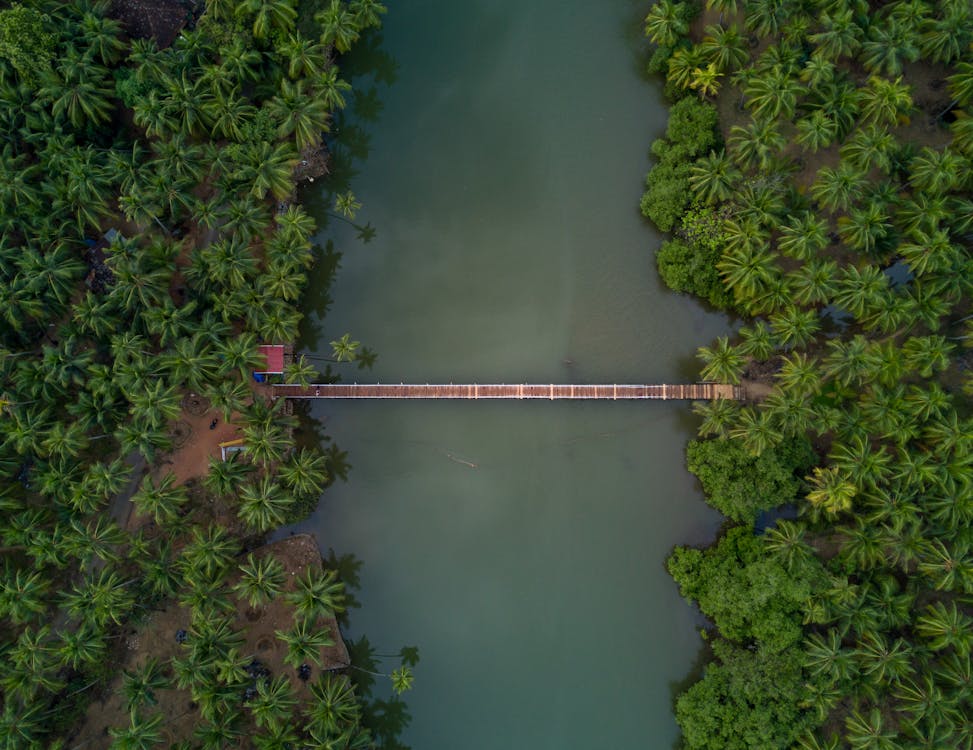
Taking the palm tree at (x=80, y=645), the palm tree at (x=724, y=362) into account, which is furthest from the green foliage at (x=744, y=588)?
the palm tree at (x=80, y=645)

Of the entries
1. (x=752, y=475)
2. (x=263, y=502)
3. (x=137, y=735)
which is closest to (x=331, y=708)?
(x=137, y=735)

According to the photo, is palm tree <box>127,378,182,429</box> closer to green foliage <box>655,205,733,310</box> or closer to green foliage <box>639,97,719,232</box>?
green foliage <box>655,205,733,310</box>

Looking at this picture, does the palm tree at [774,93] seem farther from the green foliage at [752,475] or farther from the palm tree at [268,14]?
the palm tree at [268,14]

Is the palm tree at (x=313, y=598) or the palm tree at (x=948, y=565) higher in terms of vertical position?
the palm tree at (x=948, y=565)

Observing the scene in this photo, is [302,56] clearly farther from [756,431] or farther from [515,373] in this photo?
[756,431]

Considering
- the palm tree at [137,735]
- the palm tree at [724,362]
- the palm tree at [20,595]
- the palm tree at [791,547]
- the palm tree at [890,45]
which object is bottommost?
the palm tree at [137,735]
